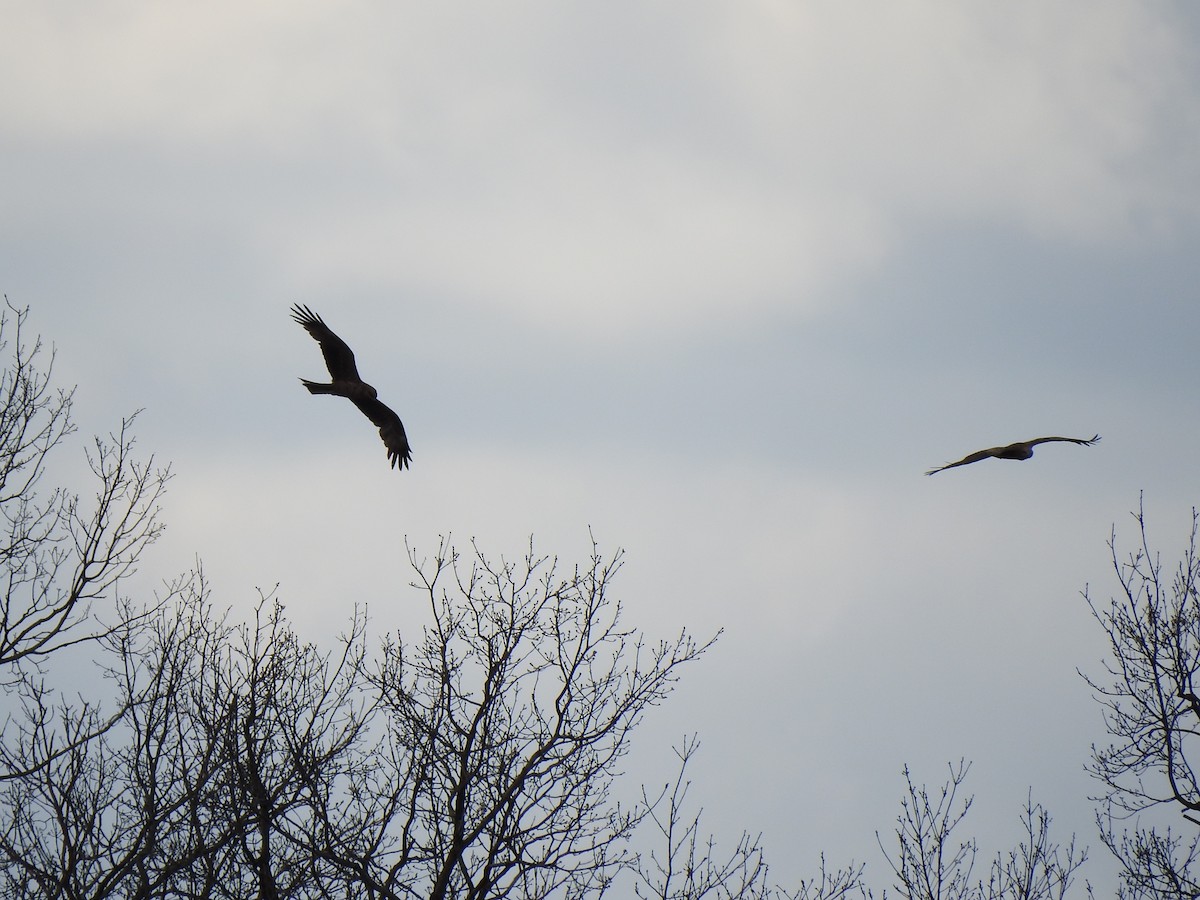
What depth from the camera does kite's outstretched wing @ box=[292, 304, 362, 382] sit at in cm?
1155

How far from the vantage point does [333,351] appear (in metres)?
11.6

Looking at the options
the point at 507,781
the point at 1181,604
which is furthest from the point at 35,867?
the point at 1181,604

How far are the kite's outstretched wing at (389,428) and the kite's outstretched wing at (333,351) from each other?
559 millimetres

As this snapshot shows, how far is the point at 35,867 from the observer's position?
828cm

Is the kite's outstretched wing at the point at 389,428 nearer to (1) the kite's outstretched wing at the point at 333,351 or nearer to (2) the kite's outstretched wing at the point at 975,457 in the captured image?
(1) the kite's outstretched wing at the point at 333,351

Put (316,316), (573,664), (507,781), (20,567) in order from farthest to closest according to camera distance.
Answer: (316,316) < (20,567) < (573,664) < (507,781)

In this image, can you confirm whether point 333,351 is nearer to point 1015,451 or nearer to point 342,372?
point 342,372

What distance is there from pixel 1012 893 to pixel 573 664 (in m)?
5.22

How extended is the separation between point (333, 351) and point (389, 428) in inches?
44.4

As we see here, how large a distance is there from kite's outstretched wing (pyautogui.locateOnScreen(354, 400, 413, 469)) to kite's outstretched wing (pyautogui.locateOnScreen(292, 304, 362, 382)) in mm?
559

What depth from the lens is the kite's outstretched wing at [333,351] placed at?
1155 centimetres

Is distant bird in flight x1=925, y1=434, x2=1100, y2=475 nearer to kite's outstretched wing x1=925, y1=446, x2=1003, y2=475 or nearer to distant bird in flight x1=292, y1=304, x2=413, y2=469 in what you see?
kite's outstretched wing x1=925, y1=446, x2=1003, y2=475

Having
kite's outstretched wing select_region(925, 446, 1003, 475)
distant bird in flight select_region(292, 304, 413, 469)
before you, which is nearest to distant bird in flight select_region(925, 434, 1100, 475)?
kite's outstretched wing select_region(925, 446, 1003, 475)

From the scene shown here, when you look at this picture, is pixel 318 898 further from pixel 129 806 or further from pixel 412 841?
pixel 129 806
